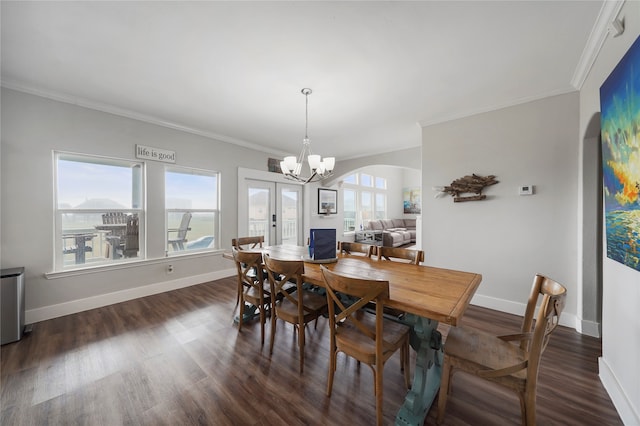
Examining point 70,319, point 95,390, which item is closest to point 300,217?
point 70,319

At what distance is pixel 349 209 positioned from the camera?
7.91 meters

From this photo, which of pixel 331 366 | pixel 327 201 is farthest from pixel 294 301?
pixel 327 201

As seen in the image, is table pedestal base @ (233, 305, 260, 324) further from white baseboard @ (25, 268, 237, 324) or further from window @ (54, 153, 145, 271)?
window @ (54, 153, 145, 271)

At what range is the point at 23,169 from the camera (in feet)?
8.31

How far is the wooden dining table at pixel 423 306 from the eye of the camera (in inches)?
49.6

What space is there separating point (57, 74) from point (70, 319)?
104 inches

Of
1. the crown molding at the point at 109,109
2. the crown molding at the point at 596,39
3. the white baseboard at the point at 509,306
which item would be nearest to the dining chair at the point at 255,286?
the crown molding at the point at 109,109

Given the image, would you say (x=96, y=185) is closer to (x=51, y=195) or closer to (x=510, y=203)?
(x=51, y=195)

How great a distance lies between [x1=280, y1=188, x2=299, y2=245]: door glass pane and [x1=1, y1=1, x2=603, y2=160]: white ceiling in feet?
8.14

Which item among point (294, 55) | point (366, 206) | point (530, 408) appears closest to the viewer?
point (530, 408)

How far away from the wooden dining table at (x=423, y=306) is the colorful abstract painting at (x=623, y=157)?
816mm

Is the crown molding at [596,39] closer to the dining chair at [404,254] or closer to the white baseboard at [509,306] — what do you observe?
the dining chair at [404,254]

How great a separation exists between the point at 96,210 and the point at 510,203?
17.2 ft

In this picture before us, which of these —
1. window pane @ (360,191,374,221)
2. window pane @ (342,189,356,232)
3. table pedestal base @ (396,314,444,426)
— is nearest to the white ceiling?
table pedestal base @ (396,314,444,426)
